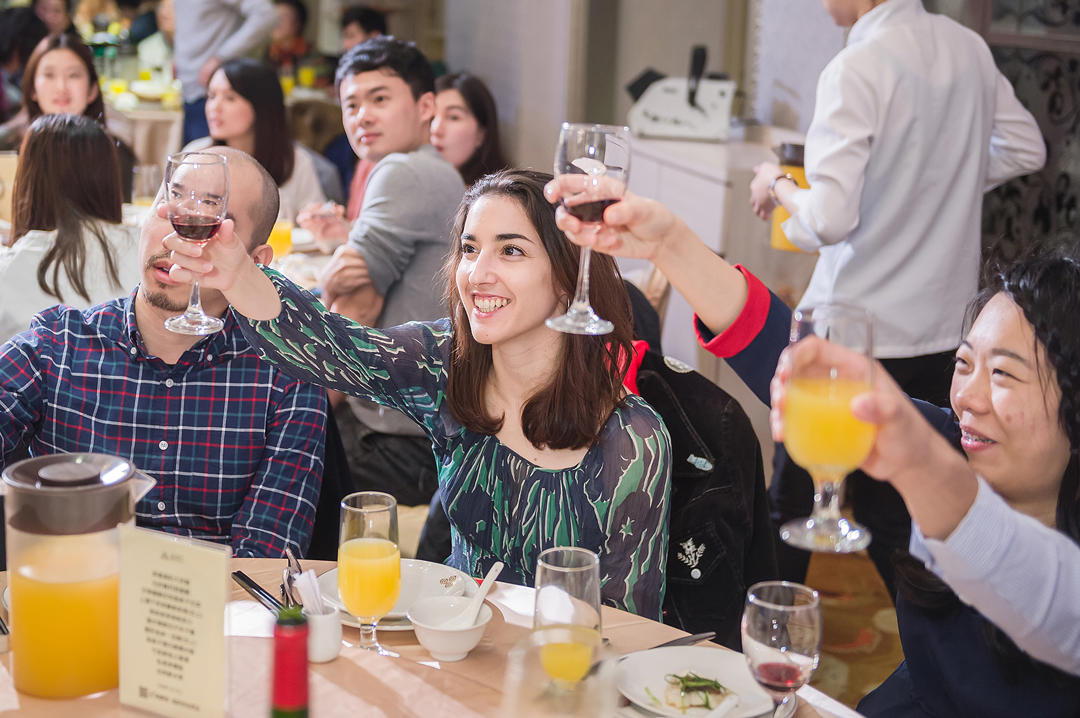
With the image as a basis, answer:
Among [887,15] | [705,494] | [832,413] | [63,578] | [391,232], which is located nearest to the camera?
[832,413]

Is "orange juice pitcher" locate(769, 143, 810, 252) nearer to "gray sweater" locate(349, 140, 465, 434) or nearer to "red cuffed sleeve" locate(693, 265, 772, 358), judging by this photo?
"gray sweater" locate(349, 140, 465, 434)

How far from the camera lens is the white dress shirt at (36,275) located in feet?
8.83

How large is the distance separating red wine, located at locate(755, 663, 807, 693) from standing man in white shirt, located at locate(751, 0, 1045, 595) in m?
1.46

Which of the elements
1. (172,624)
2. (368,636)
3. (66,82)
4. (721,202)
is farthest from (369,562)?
(66,82)

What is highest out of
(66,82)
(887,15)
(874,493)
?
(887,15)

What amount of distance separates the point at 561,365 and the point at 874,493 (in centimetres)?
119

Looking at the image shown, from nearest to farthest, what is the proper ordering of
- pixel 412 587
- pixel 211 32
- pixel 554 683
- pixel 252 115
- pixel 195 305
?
pixel 554 683
pixel 412 587
pixel 195 305
pixel 252 115
pixel 211 32

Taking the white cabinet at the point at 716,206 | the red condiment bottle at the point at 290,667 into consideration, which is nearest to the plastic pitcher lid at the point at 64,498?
the red condiment bottle at the point at 290,667

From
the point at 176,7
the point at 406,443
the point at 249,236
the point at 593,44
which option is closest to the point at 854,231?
the point at 406,443

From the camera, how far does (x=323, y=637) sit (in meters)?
1.34

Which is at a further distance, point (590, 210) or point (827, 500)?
point (590, 210)

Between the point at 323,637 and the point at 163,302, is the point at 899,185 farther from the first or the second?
the point at 323,637

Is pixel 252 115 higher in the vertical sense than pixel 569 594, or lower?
higher

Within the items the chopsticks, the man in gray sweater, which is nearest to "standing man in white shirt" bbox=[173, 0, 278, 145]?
the man in gray sweater
